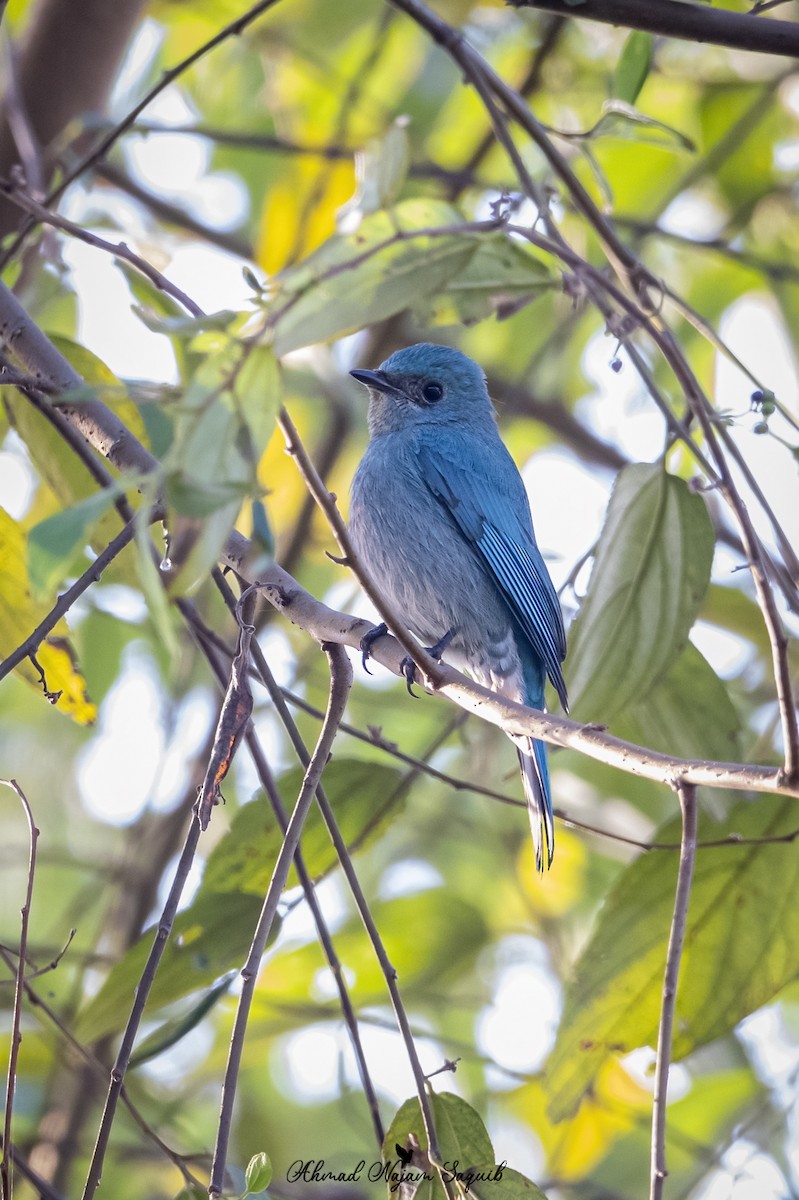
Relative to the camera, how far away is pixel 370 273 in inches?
70.9

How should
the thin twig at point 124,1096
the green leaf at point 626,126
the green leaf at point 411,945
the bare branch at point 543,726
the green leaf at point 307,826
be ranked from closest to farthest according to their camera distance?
1. the bare branch at point 543,726
2. the thin twig at point 124,1096
3. the green leaf at point 626,126
4. the green leaf at point 307,826
5. the green leaf at point 411,945

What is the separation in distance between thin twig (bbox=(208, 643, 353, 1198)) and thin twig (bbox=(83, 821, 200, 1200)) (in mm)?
155

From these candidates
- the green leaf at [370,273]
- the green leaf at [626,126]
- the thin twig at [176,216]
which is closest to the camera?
the green leaf at [370,273]

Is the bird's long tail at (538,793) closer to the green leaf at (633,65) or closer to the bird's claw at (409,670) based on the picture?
the bird's claw at (409,670)

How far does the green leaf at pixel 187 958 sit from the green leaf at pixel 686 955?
2.50 ft

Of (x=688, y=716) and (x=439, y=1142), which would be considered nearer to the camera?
(x=439, y=1142)

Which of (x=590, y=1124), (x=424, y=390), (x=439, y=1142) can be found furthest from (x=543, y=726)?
(x=590, y=1124)

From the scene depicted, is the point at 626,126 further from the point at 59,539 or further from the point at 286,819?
the point at 59,539

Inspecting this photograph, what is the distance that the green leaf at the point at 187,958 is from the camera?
2797 millimetres

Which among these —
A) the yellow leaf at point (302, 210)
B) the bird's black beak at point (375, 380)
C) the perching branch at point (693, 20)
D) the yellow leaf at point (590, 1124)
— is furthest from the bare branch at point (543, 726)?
the yellow leaf at point (302, 210)

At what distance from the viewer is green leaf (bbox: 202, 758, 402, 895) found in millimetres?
2977

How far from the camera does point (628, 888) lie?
9.67 ft

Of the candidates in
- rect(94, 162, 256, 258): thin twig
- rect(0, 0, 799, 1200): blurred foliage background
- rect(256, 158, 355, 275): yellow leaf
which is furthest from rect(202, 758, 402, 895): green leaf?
rect(94, 162, 256, 258): thin twig

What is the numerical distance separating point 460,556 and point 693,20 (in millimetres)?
1858
